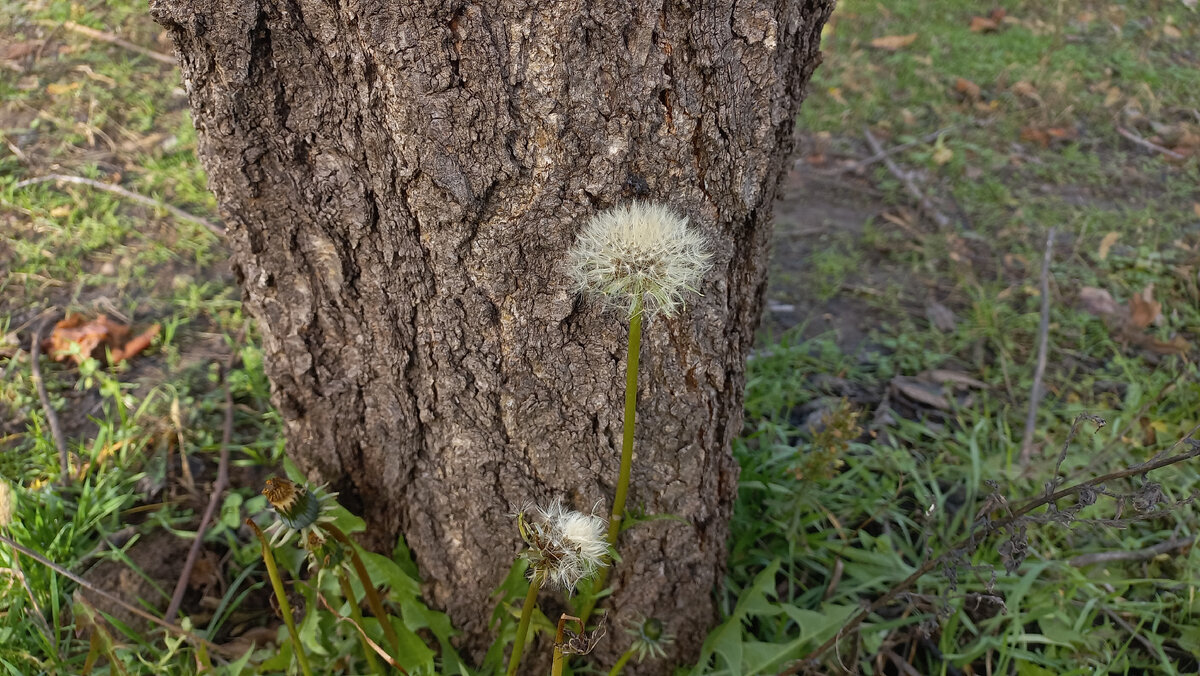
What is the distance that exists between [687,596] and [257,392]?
1.67 meters

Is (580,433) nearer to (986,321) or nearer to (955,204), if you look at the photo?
(986,321)

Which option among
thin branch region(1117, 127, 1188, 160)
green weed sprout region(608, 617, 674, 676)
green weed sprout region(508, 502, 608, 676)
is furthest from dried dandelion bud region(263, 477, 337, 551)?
thin branch region(1117, 127, 1188, 160)

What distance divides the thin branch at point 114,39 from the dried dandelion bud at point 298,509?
4202 millimetres

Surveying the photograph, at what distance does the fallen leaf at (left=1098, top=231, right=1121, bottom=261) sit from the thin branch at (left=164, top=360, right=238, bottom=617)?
3.66m

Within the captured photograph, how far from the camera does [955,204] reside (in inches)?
153

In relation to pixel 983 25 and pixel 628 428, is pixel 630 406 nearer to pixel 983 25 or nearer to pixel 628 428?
pixel 628 428

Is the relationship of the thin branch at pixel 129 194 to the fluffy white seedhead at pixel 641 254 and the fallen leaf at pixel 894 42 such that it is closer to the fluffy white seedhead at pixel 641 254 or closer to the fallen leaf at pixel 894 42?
the fluffy white seedhead at pixel 641 254

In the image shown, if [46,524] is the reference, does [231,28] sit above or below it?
above

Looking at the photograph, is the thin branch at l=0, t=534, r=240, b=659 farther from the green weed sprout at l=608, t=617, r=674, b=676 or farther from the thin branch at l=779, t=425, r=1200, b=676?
the thin branch at l=779, t=425, r=1200, b=676

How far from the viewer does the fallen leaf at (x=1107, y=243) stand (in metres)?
3.48

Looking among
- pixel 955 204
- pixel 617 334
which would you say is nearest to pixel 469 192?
pixel 617 334

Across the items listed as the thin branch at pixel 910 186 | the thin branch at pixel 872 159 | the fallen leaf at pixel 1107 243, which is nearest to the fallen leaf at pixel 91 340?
the thin branch at pixel 872 159

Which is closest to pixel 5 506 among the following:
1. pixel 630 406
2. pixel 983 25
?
pixel 630 406

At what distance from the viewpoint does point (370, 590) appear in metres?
1.62
